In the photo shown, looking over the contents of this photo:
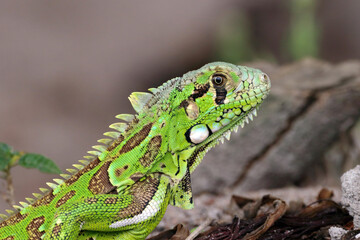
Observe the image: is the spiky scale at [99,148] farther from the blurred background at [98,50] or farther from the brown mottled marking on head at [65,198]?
the blurred background at [98,50]

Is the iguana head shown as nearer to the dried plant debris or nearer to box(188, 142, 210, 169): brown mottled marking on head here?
box(188, 142, 210, 169): brown mottled marking on head

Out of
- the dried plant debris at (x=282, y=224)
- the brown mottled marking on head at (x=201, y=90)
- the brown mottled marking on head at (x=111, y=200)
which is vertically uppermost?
the brown mottled marking on head at (x=201, y=90)

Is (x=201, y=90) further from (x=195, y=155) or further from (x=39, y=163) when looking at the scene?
(x=39, y=163)

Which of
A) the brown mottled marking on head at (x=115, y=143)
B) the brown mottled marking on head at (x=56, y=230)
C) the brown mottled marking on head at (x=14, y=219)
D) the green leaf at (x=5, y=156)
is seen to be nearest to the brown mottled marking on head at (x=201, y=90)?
the brown mottled marking on head at (x=115, y=143)

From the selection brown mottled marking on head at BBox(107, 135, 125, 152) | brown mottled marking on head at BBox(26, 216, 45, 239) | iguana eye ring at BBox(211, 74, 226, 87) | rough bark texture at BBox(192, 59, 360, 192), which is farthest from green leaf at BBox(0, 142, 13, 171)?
rough bark texture at BBox(192, 59, 360, 192)

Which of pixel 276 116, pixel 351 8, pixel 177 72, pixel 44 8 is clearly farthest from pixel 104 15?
pixel 276 116

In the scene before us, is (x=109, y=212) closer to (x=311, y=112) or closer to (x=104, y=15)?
(x=311, y=112)

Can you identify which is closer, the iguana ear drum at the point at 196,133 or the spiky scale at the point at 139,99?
the iguana ear drum at the point at 196,133
